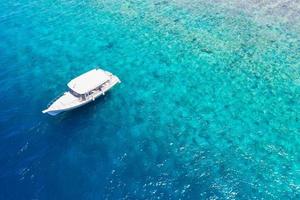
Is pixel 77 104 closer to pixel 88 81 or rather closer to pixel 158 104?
pixel 88 81

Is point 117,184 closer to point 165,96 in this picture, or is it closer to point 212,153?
point 212,153

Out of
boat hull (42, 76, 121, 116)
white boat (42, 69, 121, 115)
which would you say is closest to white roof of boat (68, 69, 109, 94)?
white boat (42, 69, 121, 115)

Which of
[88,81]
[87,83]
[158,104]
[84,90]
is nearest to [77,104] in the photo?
[84,90]

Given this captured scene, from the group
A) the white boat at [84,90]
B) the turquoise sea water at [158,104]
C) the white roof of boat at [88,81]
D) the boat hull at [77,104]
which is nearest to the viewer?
the turquoise sea water at [158,104]

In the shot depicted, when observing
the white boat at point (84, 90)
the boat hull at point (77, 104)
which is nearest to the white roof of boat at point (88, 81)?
the white boat at point (84, 90)

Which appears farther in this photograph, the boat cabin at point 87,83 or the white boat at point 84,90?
the boat cabin at point 87,83

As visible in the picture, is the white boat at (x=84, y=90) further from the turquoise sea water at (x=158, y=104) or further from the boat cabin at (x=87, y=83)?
the turquoise sea water at (x=158, y=104)

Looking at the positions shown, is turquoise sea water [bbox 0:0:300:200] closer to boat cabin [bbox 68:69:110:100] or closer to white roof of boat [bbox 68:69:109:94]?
boat cabin [bbox 68:69:110:100]
